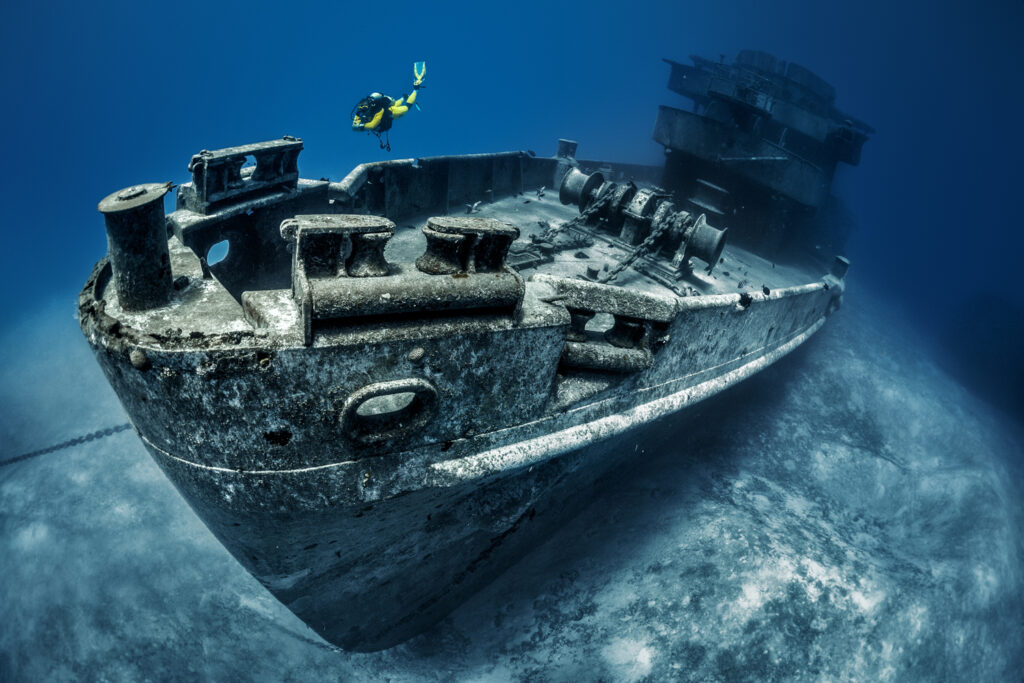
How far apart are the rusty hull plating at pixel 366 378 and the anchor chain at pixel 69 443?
265 inches

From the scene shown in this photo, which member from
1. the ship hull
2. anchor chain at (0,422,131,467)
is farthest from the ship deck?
anchor chain at (0,422,131,467)

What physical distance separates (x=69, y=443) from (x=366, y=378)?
1005cm

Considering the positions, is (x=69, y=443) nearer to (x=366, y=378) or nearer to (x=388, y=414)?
(x=388, y=414)

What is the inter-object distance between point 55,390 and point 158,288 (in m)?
13.5

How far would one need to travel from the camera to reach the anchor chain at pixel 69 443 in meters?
8.47

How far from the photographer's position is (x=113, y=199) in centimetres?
224

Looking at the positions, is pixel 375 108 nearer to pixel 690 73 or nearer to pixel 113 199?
pixel 113 199

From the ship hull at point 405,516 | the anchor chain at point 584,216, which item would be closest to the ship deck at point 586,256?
the anchor chain at point 584,216

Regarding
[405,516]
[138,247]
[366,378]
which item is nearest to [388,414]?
[366,378]

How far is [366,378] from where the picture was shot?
229 cm

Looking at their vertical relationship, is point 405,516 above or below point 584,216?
below

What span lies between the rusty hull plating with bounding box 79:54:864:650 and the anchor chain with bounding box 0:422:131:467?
22.1 ft

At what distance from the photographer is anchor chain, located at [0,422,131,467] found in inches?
333

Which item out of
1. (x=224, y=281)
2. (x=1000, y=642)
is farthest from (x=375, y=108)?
(x=1000, y=642)
